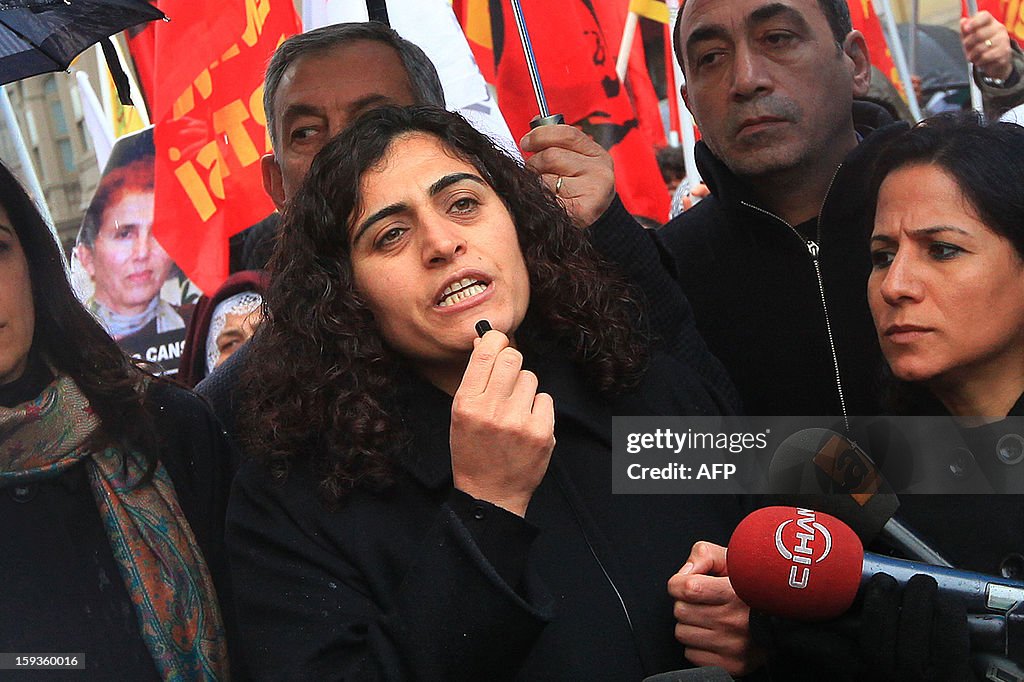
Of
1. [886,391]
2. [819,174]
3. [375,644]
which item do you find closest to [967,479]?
[886,391]

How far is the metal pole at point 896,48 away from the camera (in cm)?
333

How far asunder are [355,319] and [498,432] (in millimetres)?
432

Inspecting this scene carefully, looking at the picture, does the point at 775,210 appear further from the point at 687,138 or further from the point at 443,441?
the point at 443,441

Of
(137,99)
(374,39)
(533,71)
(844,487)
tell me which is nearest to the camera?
(844,487)

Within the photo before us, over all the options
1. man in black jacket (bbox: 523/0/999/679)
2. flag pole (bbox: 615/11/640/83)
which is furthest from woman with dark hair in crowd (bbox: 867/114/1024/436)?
flag pole (bbox: 615/11/640/83)

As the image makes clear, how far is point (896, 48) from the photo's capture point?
3.43 metres

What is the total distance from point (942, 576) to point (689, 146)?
1.89 m

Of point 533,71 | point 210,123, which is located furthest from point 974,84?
point 210,123

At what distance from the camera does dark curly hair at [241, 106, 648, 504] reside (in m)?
2.10

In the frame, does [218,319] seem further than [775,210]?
Yes

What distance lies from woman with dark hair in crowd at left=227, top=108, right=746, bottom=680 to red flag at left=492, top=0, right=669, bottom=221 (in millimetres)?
609

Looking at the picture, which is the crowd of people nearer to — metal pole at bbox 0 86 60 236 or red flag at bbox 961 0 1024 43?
red flag at bbox 961 0 1024 43

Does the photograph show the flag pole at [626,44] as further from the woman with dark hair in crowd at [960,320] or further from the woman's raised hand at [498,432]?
the woman's raised hand at [498,432]

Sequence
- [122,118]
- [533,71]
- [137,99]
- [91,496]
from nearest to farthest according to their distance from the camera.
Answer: [91,496] < [533,71] < [122,118] < [137,99]
